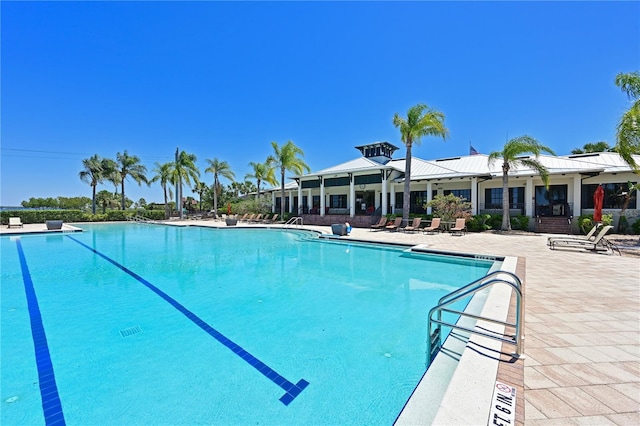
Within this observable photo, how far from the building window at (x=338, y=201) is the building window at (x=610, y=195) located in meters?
18.7

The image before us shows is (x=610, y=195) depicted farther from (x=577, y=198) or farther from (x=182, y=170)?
(x=182, y=170)

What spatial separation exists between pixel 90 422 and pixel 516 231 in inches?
787

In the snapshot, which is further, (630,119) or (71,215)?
(71,215)

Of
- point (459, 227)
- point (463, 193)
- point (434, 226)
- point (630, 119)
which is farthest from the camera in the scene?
point (463, 193)

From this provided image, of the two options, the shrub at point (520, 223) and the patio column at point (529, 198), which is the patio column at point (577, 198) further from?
the shrub at point (520, 223)

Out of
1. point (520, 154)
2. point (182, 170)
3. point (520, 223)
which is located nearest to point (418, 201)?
point (520, 223)

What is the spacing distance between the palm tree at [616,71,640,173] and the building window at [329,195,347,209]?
67.1ft

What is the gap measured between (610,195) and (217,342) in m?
24.2

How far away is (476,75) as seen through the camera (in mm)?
16094

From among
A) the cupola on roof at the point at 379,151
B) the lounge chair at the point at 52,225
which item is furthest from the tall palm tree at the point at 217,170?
the cupola on roof at the point at 379,151

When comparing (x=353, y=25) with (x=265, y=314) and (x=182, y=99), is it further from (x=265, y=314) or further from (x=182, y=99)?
(x=182, y=99)

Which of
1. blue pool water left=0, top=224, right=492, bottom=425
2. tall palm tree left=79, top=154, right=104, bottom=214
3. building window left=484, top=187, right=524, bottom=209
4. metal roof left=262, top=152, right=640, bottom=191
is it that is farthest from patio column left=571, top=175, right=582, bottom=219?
tall palm tree left=79, top=154, right=104, bottom=214

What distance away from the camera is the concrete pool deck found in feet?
6.58

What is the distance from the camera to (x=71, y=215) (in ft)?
102
